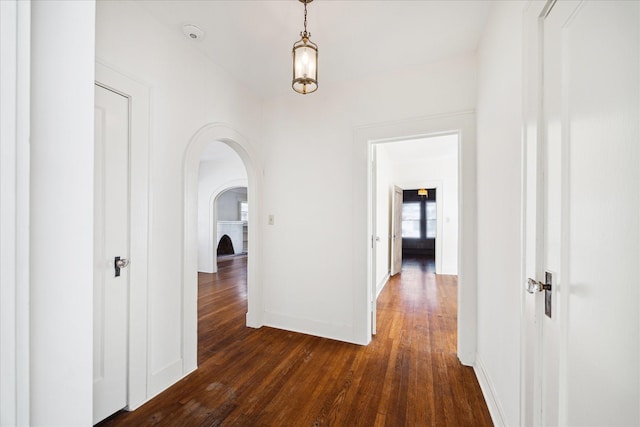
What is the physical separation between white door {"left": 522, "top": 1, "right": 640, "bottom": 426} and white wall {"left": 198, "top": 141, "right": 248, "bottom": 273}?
5192 mm

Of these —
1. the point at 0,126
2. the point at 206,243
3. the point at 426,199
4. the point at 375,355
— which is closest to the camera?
the point at 0,126

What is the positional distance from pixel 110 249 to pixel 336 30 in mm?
2199

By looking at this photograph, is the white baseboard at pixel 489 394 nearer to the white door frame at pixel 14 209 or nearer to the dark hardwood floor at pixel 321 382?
the dark hardwood floor at pixel 321 382

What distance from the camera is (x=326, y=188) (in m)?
2.82

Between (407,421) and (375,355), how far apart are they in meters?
0.78

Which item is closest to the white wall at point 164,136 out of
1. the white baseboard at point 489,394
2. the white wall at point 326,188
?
the white wall at point 326,188

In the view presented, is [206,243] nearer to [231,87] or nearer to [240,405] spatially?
[231,87]

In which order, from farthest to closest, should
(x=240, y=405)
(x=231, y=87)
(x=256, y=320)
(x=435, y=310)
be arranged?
(x=435, y=310)
(x=256, y=320)
(x=231, y=87)
(x=240, y=405)

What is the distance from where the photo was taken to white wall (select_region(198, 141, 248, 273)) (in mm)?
5590

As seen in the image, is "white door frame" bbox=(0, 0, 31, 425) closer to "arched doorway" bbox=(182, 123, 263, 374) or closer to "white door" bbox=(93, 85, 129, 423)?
"white door" bbox=(93, 85, 129, 423)

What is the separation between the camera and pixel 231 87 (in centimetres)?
264

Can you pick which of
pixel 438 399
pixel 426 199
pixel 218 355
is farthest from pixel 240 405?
pixel 426 199

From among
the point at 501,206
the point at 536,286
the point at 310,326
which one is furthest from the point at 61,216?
the point at 310,326

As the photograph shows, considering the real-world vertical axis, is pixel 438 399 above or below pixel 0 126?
below
